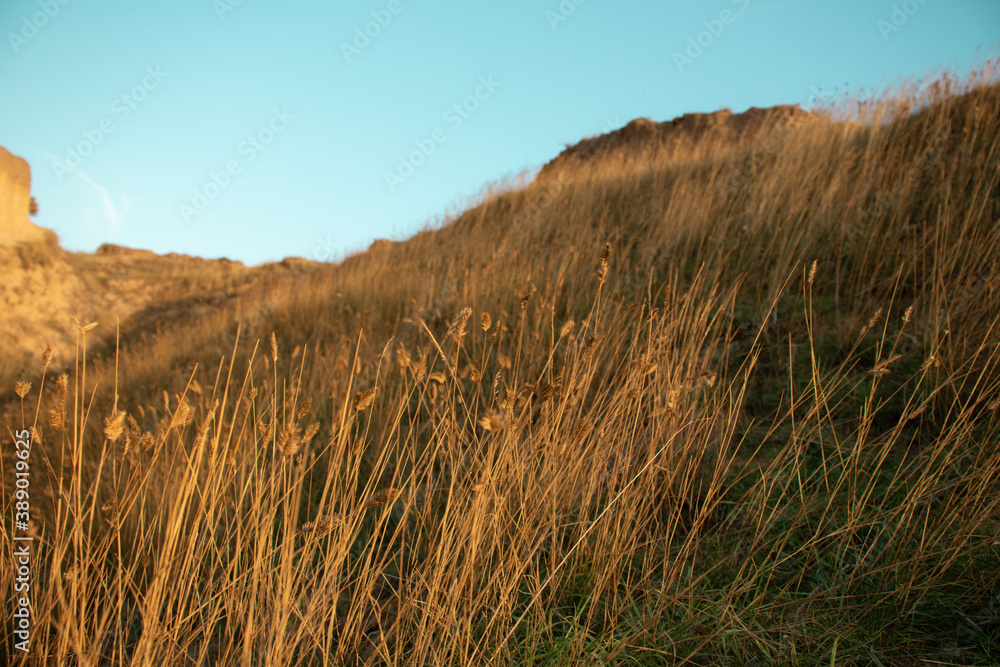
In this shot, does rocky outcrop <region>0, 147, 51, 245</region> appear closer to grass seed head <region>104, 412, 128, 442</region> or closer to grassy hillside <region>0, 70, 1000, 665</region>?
grassy hillside <region>0, 70, 1000, 665</region>

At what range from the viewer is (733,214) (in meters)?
4.77

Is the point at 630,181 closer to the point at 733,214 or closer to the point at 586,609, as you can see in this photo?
the point at 733,214

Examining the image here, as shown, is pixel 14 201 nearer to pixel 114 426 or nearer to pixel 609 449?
pixel 114 426

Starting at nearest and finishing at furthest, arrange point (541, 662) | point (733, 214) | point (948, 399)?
point (541, 662), point (948, 399), point (733, 214)

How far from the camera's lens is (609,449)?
73.9 inches

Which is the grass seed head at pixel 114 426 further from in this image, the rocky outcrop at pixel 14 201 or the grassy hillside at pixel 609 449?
the rocky outcrop at pixel 14 201

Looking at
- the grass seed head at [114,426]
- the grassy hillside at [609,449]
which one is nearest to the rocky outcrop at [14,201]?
the grassy hillside at [609,449]

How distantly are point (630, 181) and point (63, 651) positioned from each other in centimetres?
700

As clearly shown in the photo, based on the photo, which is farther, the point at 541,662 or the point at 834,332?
the point at 834,332

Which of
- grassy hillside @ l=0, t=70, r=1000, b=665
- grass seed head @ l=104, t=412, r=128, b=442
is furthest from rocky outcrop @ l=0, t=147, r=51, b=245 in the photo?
grass seed head @ l=104, t=412, r=128, b=442

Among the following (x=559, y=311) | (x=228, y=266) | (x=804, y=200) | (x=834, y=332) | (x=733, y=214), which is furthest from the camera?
(x=228, y=266)

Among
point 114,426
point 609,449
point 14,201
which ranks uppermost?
point 14,201

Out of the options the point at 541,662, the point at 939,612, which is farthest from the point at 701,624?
the point at 939,612

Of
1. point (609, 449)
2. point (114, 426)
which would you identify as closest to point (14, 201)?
point (114, 426)
